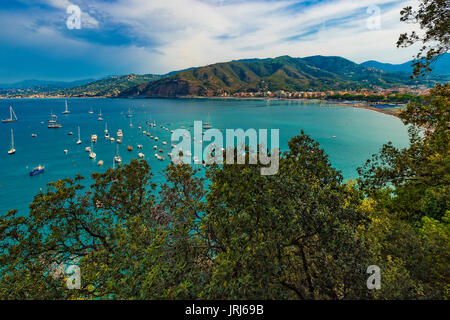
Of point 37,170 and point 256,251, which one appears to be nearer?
point 256,251

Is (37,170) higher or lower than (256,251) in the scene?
lower

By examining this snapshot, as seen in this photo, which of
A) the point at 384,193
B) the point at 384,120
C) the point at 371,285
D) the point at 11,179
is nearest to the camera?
the point at 371,285

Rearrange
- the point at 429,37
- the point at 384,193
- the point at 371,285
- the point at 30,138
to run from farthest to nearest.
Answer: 1. the point at 30,138
2. the point at 384,193
3. the point at 429,37
4. the point at 371,285

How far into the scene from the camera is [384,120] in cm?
11488

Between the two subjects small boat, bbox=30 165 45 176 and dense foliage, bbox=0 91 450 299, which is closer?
dense foliage, bbox=0 91 450 299

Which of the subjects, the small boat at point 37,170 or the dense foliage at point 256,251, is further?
the small boat at point 37,170

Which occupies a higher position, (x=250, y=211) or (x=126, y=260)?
(x=250, y=211)

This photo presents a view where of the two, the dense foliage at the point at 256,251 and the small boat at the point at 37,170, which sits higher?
the dense foliage at the point at 256,251

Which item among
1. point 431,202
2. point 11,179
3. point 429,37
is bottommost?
point 11,179

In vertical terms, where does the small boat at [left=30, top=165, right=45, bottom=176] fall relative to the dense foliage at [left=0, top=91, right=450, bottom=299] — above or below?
below
